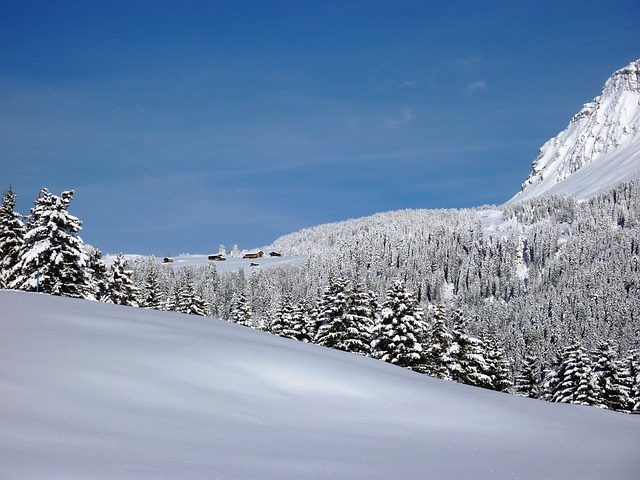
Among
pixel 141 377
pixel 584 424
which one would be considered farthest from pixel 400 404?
pixel 141 377

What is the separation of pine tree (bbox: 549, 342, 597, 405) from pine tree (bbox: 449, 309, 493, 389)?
759cm

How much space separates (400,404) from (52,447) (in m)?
8.66

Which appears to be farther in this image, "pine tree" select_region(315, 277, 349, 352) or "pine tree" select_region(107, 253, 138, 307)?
"pine tree" select_region(107, 253, 138, 307)

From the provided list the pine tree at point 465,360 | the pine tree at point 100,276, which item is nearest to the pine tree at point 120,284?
the pine tree at point 100,276

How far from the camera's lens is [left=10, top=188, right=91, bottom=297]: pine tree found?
114ft

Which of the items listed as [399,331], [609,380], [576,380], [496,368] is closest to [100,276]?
[399,331]

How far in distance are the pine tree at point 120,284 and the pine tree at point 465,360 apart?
24778 millimetres

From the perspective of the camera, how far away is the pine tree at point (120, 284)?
48.8 meters

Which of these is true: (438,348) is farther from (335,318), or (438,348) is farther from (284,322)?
(284,322)

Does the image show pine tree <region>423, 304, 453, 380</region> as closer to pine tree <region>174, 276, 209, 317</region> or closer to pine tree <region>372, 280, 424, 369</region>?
pine tree <region>372, 280, 424, 369</region>

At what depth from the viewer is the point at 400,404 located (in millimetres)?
15008

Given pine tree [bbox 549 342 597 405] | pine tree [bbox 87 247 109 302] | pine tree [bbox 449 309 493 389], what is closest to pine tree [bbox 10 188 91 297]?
pine tree [bbox 87 247 109 302]

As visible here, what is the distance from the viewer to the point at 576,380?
48562mm

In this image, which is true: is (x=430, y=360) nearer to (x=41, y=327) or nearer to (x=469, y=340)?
(x=469, y=340)
